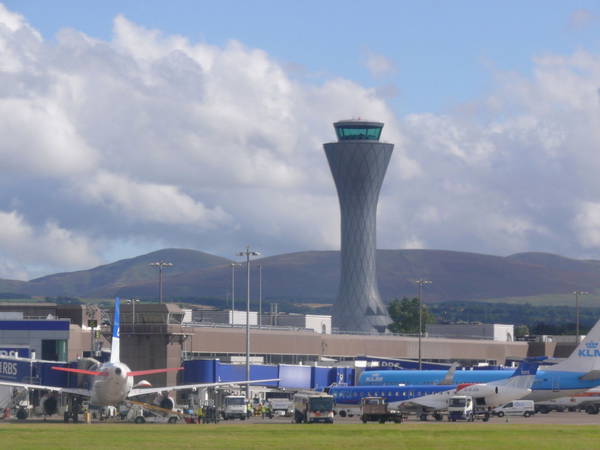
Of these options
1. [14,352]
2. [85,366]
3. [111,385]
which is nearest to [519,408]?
[85,366]

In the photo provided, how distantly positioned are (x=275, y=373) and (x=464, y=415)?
43564 mm

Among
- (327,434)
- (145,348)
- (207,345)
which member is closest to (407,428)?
(327,434)

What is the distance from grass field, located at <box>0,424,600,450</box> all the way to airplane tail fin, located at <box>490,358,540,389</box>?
882 inches

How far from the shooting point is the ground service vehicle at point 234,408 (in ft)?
360

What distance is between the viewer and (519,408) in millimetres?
119375

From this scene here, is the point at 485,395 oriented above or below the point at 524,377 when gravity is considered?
below

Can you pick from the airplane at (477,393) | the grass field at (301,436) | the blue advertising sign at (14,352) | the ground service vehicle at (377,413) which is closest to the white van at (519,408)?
the airplane at (477,393)

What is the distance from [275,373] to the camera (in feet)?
483

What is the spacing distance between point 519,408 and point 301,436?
49.4 metres

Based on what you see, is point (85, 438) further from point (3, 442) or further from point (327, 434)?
point (327, 434)

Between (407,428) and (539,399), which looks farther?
(539,399)

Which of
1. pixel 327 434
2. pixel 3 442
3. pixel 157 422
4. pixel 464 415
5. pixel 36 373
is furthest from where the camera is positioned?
pixel 36 373

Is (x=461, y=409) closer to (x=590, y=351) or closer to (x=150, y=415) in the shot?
(x=150, y=415)

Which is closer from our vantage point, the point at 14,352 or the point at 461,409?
the point at 461,409
